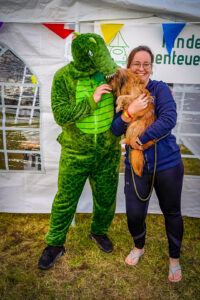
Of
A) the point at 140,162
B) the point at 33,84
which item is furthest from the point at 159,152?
the point at 33,84

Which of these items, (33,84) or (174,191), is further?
(33,84)

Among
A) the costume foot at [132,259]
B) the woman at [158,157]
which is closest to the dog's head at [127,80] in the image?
the woman at [158,157]

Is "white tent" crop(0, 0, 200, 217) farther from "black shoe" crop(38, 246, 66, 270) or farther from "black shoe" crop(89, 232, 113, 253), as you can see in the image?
"black shoe" crop(38, 246, 66, 270)

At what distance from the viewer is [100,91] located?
1710 millimetres

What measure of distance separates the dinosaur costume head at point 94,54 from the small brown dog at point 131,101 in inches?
3.3

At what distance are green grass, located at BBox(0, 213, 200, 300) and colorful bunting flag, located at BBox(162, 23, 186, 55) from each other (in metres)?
1.96

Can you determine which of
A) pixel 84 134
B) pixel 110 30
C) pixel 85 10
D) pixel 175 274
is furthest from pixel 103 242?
pixel 85 10

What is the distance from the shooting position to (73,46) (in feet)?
5.52

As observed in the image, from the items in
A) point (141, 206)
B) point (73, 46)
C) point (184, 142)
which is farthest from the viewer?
point (184, 142)

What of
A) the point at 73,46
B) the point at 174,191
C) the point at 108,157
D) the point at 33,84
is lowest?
the point at 174,191

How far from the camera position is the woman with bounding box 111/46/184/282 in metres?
1.61

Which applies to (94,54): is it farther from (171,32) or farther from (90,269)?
(90,269)

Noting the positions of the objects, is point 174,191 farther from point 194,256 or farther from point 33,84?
point 33,84

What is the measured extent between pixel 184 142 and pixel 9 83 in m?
2.05
